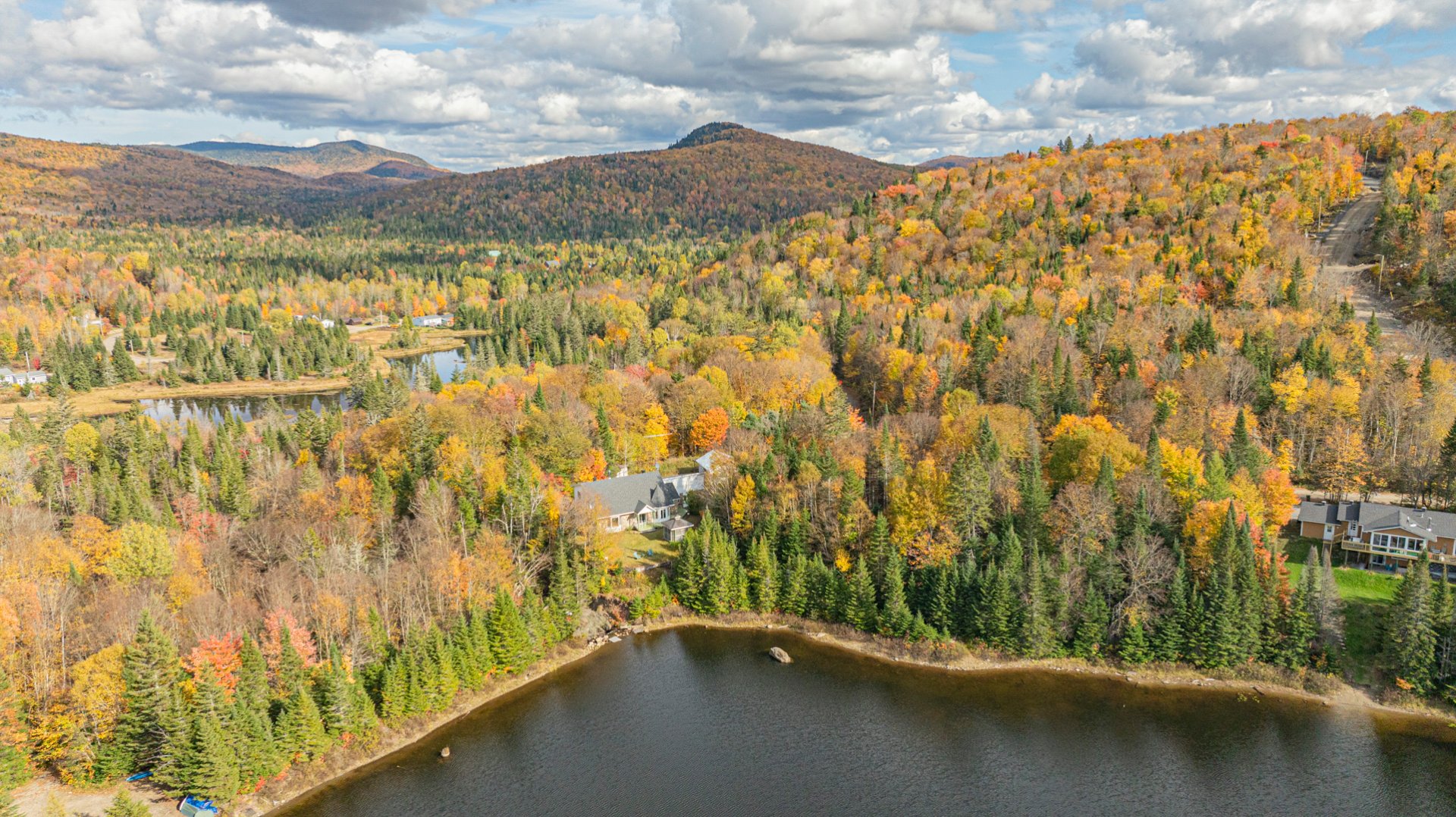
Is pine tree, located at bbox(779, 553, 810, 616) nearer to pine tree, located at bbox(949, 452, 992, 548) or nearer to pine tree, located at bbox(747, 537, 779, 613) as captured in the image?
pine tree, located at bbox(747, 537, 779, 613)

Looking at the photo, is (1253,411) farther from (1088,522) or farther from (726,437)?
(726,437)

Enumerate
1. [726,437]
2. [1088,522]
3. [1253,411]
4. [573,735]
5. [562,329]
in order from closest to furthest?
[573,735] → [1088,522] → [1253,411] → [726,437] → [562,329]

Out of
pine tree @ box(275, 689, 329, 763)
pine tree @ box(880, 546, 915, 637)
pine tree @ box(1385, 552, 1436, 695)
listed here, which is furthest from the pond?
pine tree @ box(1385, 552, 1436, 695)

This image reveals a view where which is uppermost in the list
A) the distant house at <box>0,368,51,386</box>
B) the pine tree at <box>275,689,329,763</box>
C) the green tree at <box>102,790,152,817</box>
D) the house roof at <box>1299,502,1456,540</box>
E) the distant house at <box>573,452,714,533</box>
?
the house roof at <box>1299,502,1456,540</box>

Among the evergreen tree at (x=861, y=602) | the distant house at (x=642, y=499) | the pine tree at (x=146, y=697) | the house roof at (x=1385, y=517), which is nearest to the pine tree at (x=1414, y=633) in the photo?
the house roof at (x=1385, y=517)

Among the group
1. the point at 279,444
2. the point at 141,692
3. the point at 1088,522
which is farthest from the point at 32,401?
the point at 1088,522

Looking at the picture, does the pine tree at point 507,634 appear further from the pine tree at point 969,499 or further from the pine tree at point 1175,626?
the pine tree at point 1175,626

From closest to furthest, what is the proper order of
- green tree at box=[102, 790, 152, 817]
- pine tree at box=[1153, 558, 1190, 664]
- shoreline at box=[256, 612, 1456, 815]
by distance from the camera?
green tree at box=[102, 790, 152, 817], shoreline at box=[256, 612, 1456, 815], pine tree at box=[1153, 558, 1190, 664]
